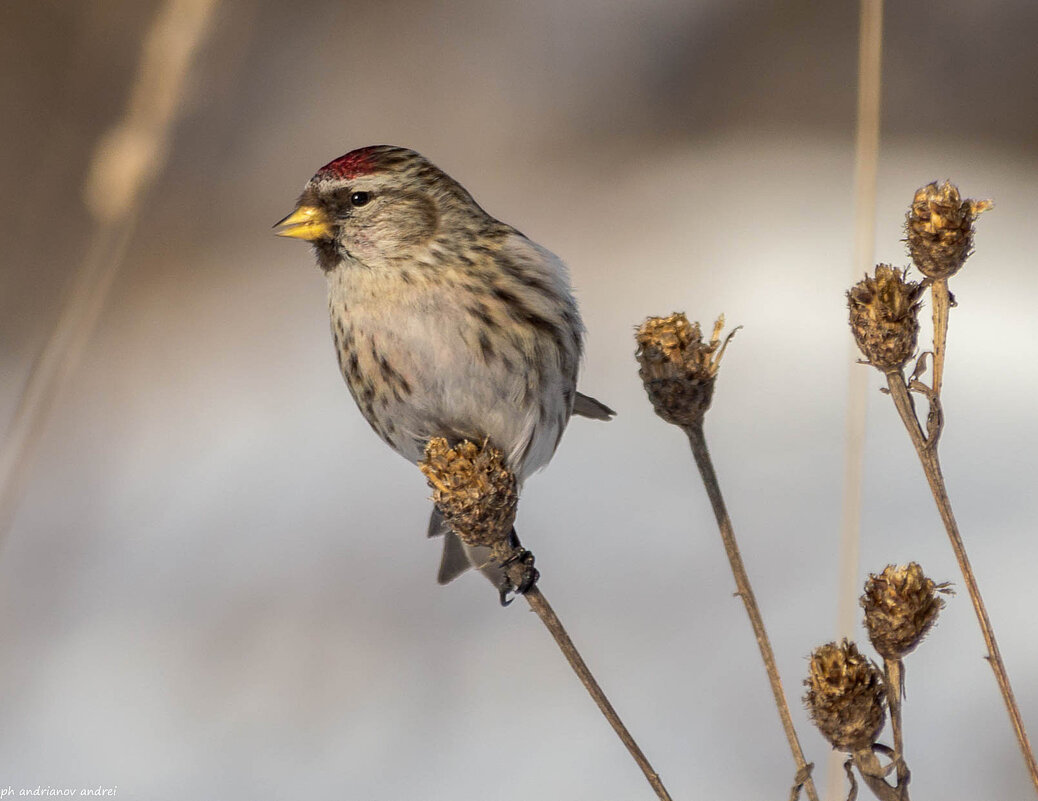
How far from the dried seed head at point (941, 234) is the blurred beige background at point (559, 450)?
997mm

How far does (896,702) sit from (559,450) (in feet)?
4.36

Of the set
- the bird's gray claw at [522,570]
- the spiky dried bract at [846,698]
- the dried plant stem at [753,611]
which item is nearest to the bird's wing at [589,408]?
the bird's gray claw at [522,570]

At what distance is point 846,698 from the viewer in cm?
64

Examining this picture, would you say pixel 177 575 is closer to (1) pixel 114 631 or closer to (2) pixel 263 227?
(1) pixel 114 631

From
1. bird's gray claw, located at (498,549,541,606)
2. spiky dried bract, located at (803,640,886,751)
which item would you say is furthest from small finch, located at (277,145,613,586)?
spiky dried bract, located at (803,640,886,751)

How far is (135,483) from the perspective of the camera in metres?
2.09

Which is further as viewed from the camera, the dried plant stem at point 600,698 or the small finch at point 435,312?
the small finch at point 435,312

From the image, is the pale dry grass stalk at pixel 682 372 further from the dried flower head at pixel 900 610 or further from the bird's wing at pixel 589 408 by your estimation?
the bird's wing at pixel 589 408

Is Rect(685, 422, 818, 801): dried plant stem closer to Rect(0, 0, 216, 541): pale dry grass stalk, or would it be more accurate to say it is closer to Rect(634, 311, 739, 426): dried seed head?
Rect(634, 311, 739, 426): dried seed head

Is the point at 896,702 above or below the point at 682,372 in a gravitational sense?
below

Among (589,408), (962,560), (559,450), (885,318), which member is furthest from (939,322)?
(559,450)

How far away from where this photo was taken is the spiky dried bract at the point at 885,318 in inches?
27.9

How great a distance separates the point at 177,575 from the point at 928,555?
49.4 inches

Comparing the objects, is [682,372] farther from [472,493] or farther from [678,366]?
[472,493]
